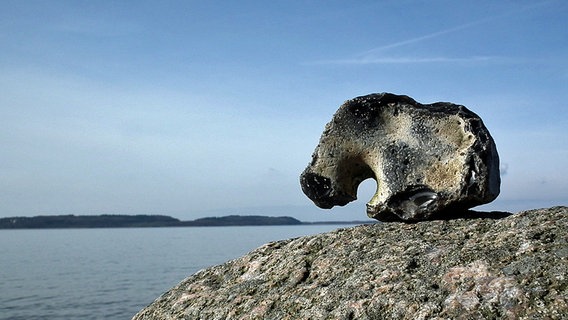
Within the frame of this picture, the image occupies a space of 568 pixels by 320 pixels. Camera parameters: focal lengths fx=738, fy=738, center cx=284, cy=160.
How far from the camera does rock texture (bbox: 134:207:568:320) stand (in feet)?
13.2

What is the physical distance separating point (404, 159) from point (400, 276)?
1.55 m

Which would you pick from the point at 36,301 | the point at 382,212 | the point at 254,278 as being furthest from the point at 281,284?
the point at 36,301

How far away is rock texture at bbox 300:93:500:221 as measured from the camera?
5.43 metres

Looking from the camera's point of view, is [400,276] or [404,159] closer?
[400,276]

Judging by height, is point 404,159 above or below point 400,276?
above

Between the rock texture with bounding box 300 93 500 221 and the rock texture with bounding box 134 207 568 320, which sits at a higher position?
the rock texture with bounding box 300 93 500 221

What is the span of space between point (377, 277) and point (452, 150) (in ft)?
4.93

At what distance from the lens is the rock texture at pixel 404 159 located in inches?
214

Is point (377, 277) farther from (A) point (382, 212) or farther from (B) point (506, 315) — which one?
(A) point (382, 212)

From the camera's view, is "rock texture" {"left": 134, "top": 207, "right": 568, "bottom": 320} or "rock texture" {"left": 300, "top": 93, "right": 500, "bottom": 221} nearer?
"rock texture" {"left": 134, "top": 207, "right": 568, "bottom": 320}

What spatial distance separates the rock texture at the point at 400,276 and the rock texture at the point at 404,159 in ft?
0.89

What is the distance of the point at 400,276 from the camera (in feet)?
14.6

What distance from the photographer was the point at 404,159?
19.0 ft

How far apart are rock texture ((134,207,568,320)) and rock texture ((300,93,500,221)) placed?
270mm
